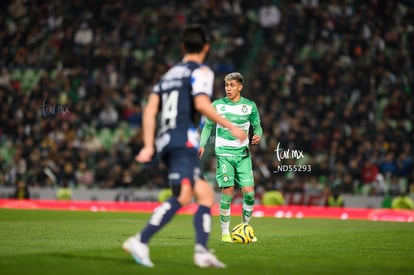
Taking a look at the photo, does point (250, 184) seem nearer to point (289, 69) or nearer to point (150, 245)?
point (150, 245)

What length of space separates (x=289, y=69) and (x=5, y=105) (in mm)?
11086

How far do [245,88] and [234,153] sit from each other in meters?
15.3

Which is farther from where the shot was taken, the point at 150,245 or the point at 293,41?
the point at 293,41

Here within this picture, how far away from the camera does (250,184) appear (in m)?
13.2

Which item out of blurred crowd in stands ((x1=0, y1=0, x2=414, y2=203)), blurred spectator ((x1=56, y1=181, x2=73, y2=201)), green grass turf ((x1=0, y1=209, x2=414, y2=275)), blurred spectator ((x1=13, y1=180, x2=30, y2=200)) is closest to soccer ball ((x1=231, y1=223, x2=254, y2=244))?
green grass turf ((x1=0, y1=209, x2=414, y2=275))

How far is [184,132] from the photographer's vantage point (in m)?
8.38

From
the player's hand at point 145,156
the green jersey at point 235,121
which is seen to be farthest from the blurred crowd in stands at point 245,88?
the player's hand at point 145,156

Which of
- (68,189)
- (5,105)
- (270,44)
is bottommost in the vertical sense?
(68,189)

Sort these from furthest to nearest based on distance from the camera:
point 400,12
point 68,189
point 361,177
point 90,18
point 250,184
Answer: point 90,18 → point 400,12 → point 68,189 → point 361,177 → point 250,184

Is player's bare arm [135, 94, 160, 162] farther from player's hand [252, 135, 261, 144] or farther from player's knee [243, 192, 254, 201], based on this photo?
player's knee [243, 192, 254, 201]

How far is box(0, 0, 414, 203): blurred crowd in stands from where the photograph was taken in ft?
81.8

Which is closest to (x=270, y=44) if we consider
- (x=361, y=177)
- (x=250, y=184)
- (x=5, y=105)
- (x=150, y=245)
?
(x=361, y=177)

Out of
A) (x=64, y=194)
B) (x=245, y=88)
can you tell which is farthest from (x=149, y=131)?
(x=245, y=88)

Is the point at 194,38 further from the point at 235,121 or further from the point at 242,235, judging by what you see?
the point at 235,121
